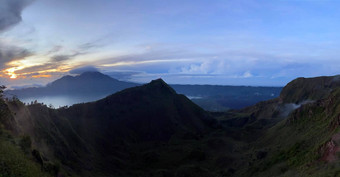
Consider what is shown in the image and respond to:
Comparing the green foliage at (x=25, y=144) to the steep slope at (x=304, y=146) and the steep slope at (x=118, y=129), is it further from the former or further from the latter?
the steep slope at (x=304, y=146)

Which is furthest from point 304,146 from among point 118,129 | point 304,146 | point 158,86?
point 158,86

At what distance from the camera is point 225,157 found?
155 feet

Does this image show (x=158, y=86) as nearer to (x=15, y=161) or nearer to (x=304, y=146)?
(x=304, y=146)

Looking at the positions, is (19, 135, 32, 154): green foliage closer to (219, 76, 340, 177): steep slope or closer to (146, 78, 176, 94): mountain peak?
(219, 76, 340, 177): steep slope

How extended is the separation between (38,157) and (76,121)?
38477 mm

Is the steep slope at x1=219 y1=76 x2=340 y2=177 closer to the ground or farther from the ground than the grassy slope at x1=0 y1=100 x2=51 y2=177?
closer to the ground

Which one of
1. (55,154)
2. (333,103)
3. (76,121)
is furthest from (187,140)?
(55,154)

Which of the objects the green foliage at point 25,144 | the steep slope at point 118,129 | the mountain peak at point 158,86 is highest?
the mountain peak at point 158,86

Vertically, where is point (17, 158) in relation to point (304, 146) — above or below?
above

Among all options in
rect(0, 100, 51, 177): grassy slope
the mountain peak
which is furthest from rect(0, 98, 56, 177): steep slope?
the mountain peak

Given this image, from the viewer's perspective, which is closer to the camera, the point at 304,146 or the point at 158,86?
the point at 304,146

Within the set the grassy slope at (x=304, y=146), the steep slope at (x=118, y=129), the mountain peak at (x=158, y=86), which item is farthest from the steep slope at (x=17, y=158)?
the mountain peak at (x=158, y=86)

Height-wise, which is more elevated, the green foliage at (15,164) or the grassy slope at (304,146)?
the green foliage at (15,164)

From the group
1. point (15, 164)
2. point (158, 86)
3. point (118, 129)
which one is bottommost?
point (118, 129)
